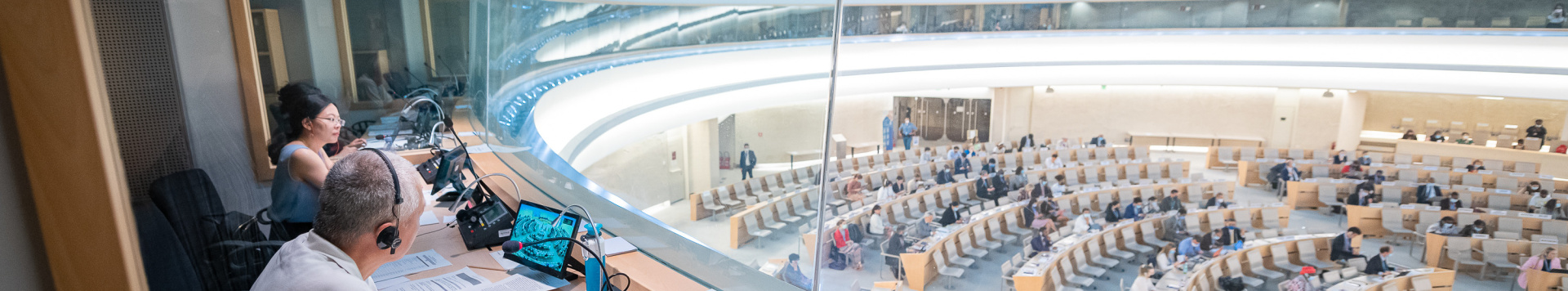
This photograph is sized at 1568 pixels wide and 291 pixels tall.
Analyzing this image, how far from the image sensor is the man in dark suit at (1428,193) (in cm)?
909

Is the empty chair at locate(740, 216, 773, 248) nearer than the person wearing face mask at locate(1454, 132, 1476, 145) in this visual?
Yes

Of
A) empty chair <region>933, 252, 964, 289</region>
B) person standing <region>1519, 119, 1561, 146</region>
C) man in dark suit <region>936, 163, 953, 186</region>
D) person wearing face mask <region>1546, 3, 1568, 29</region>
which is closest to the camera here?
empty chair <region>933, 252, 964, 289</region>

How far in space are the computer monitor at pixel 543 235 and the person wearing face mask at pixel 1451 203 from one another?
1053 centimetres

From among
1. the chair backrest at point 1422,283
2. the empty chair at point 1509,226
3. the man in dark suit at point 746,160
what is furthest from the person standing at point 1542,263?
the man in dark suit at point 746,160

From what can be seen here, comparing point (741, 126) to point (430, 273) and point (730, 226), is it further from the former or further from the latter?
point (430, 273)

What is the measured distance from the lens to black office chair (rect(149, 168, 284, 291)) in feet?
6.79

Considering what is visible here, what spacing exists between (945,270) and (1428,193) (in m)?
6.75

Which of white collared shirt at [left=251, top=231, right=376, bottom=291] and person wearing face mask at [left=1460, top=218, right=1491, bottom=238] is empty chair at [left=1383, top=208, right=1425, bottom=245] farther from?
white collared shirt at [left=251, top=231, right=376, bottom=291]

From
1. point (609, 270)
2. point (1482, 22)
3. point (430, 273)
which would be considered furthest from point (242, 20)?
point (1482, 22)

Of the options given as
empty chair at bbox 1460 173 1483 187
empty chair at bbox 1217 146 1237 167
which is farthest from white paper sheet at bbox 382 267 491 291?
empty chair at bbox 1217 146 1237 167

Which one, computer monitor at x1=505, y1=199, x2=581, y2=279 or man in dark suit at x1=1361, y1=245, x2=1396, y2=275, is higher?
computer monitor at x1=505, y1=199, x2=581, y2=279

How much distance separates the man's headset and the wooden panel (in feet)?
1.36

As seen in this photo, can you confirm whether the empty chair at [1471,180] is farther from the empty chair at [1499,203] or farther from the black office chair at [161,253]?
the black office chair at [161,253]

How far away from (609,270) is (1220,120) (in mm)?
16212
